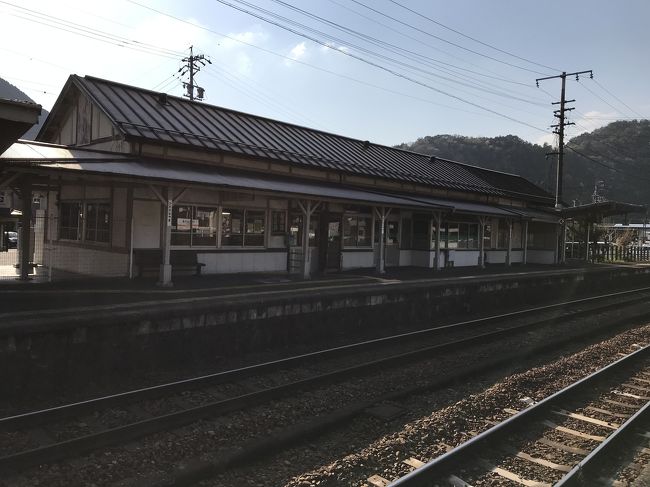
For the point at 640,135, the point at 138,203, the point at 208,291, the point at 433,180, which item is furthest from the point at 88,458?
the point at 640,135

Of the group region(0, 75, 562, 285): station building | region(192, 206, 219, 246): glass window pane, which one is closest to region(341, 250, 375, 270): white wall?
region(0, 75, 562, 285): station building

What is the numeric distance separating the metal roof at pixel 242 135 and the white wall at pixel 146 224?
6.15 ft

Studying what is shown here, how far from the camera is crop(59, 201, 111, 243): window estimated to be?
48.9 feet

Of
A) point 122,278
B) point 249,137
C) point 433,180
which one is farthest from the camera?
point 433,180

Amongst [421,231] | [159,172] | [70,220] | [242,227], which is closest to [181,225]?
[242,227]

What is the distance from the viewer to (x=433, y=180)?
83.0ft

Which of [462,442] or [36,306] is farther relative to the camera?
[36,306]

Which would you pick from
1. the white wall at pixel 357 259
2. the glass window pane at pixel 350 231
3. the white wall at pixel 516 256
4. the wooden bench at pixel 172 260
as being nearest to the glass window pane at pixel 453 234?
the white wall at pixel 357 259

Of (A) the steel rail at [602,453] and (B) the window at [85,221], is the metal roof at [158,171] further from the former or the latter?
(A) the steel rail at [602,453]

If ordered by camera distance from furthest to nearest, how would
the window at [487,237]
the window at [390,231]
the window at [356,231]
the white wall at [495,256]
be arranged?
the white wall at [495,256]
the window at [487,237]
the window at [390,231]
the window at [356,231]

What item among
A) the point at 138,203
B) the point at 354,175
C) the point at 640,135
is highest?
the point at 640,135

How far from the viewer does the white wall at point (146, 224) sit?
14.0 metres

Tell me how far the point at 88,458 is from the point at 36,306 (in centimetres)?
484

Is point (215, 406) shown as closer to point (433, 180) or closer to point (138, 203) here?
point (138, 203)
